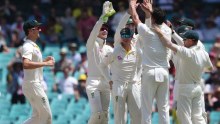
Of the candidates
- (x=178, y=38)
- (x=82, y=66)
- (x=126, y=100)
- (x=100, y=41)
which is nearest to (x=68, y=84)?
(x=82, y=66)

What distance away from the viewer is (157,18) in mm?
17844

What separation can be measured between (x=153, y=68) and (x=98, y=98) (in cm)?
169

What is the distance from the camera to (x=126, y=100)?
738 inches

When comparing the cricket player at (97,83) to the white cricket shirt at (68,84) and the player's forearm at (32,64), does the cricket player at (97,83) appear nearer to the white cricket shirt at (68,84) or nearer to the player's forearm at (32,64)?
the player's forearm at (32,64)

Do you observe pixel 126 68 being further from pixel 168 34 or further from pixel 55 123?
pixel 55 123

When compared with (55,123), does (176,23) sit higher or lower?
higher

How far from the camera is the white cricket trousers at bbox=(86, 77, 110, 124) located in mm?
19109

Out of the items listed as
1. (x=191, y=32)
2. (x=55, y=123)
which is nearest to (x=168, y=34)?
(x=191, y=32)

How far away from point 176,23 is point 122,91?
198 centimetres

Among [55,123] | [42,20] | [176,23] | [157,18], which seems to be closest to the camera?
[157,18]

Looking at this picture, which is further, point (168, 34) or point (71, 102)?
point (71, 102)

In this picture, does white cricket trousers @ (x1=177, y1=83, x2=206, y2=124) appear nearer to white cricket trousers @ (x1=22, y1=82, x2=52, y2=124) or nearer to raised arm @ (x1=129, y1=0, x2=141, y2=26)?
raised arm @ (x1=129, y1=0, x2=141, y2=26)

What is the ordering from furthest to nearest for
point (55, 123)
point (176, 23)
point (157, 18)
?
point (55, 123)
point (176, 23)
point (157, 18)

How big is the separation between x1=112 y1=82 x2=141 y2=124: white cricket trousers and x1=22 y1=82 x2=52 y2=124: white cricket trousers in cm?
127
